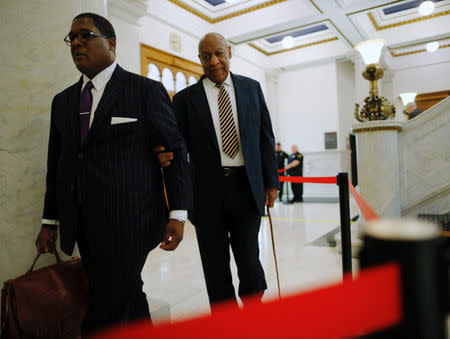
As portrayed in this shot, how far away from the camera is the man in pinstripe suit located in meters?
1.35

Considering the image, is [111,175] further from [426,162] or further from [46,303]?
[426,162]

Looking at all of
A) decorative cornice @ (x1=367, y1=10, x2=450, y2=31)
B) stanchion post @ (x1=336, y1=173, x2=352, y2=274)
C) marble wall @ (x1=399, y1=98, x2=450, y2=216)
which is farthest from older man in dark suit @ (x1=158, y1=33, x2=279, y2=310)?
decorative cornice @ (x1=367, y1=10, x2=450, y2=31)

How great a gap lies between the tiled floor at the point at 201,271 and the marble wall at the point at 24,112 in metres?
0.90

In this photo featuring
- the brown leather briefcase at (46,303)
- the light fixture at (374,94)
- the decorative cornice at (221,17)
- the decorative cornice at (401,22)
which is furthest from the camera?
the decorative cornice at (401,22)

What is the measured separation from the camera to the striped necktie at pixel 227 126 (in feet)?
6.13

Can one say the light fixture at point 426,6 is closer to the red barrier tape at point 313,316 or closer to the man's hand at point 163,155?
the man's hand at point 163,155

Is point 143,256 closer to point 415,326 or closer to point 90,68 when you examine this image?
point 90,68

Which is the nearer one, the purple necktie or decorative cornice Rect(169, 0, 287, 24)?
the purple necktie

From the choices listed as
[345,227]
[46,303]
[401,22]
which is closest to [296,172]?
[401,22]

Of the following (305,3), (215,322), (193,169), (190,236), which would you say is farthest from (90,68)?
(305,3)

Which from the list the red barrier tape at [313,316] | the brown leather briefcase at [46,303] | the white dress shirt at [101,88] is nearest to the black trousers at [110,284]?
the brown leather briefcase at [46,303]

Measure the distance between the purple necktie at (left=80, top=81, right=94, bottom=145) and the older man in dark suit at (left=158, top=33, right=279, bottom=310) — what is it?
64cm

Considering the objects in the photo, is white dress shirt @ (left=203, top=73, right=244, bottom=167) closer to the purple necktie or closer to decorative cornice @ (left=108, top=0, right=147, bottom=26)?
the purple necktie

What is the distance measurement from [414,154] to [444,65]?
10599mm
